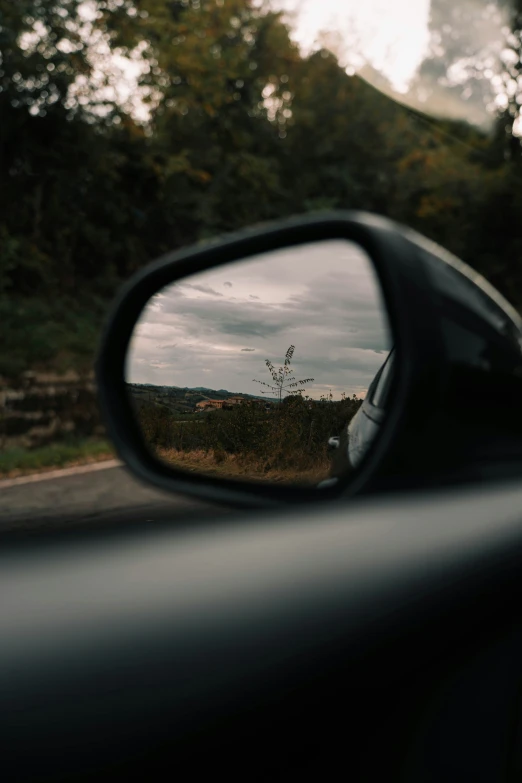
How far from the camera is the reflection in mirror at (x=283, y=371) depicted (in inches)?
60.1

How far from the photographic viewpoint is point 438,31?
26.9 meters

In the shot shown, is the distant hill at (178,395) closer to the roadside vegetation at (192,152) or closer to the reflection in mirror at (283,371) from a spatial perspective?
the reflection in mirror at (283,371)

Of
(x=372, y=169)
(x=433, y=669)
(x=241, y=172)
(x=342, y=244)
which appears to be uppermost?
(x=372, y=169)

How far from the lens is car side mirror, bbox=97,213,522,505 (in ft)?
4.59

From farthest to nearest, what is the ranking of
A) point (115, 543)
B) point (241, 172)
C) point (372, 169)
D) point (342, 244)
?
point (372, 169) < point (241, 172) < point (342, 244) < point (115, 543)

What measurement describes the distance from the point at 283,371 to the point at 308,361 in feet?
0.16

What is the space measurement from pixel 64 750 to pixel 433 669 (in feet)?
2.10

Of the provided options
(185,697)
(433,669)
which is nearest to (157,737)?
(185,697)

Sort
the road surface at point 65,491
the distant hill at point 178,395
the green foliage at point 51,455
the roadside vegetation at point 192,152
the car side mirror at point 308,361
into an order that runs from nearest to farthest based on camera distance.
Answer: the car side mirror at point 308,361 < the distant hill at point 178,395 < the road surface at point 65,491 < the green foliage at point 51,455 < the roadside vegetation at point 192,152

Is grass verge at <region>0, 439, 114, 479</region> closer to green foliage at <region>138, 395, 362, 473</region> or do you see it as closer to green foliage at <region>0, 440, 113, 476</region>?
green foliage at <region>0, 440, 113, 476</region>

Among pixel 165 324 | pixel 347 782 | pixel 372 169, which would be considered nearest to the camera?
pixel 347 782

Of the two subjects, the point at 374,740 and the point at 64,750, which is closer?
the point at 64,750

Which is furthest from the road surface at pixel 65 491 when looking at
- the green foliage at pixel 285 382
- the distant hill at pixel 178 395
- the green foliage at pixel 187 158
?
the green foliage at pixel 187 158

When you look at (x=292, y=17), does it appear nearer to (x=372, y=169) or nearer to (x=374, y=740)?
(x=372, y=169)
